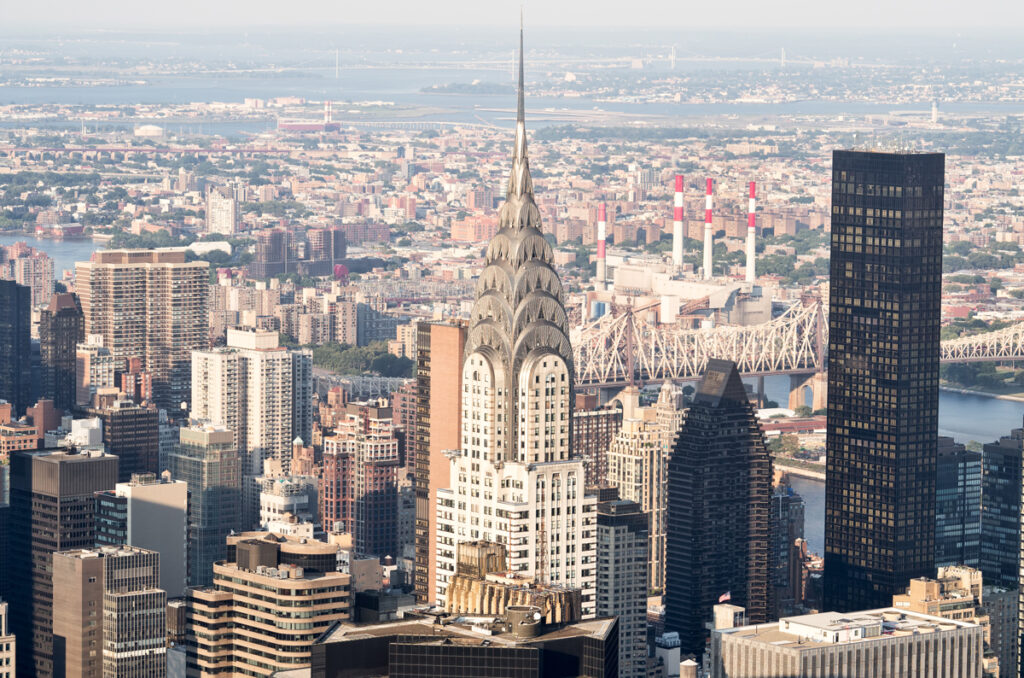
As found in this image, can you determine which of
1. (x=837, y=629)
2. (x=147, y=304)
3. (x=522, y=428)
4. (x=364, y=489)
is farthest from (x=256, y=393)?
(x=837, y=629)

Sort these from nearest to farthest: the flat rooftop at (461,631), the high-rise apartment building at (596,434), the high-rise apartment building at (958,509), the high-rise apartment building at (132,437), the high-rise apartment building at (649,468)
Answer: the flat rooftop at (461,631) < the high-rise apartment building at (958,509) < the high-rise apartment building at (649,468) < the high-rise apartment building at (596,434) < the high-rise apartment building at (132,437)

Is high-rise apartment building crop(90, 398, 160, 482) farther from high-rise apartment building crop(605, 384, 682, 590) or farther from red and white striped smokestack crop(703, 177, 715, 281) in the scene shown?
red and white striped smokestack crop(703, 177, 715, 281)

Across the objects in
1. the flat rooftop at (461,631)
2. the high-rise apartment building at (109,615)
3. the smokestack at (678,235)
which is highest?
the smokestack at (678,235)

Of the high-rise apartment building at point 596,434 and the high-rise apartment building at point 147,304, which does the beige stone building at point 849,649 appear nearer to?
the high-rise apartment building at point 596,434

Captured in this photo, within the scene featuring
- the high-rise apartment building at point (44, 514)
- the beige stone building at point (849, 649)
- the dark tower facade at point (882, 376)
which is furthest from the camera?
the dark tower facade at point (882, 376)

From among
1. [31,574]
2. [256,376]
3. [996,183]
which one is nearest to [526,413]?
[31,574]

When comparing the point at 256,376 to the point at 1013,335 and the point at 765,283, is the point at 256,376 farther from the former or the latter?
the point at 765,283

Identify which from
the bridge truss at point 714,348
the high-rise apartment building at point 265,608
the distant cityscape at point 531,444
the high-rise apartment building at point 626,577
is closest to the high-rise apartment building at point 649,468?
the distant cityscape at point 531,444
